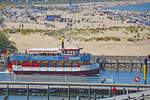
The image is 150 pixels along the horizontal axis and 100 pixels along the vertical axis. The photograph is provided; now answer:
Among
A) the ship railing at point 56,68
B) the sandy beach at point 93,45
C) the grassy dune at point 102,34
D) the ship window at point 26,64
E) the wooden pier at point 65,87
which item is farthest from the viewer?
the grassy dune at point 102,34

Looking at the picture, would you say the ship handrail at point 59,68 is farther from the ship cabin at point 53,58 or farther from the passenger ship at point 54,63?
the ship cabin at point 53,58

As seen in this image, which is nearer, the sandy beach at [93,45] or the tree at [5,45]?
the tree at [5,45]

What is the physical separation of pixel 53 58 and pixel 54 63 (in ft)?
2.06

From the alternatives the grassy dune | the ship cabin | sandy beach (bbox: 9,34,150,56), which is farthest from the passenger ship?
the grassy dune

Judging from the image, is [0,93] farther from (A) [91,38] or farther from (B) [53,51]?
(A) [91,38]

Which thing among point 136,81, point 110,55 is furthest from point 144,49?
point 136,81

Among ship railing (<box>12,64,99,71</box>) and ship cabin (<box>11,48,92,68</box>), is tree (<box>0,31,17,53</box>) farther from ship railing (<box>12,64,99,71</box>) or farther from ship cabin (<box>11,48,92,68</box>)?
ship cabin (<box>11,48,92,68</box>)

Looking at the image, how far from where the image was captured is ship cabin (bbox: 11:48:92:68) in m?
71.0

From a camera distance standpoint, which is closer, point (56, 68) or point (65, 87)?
point (65, 87)

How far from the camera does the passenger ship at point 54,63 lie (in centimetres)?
7106

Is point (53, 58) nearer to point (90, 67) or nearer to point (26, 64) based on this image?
point (26, 64)

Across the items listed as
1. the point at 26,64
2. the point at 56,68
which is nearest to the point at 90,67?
the point at 56,68

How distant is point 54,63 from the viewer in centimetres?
7162

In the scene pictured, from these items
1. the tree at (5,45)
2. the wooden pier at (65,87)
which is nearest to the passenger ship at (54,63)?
the wooden pier at (65,87)
